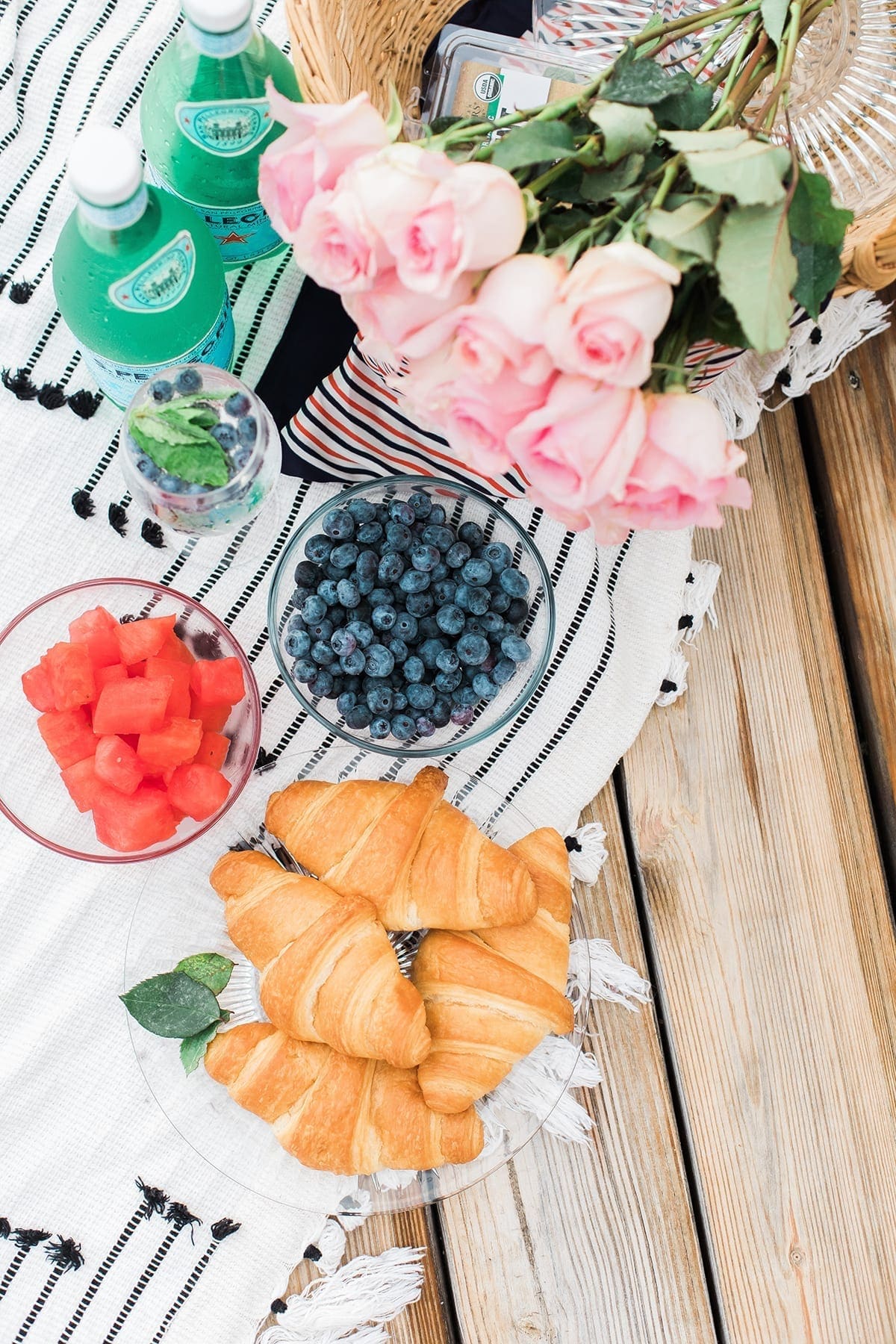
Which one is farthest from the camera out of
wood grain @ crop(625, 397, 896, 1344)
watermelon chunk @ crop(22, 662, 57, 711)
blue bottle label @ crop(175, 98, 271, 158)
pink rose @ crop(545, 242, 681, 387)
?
wood grain @ crop(625, 397, 896, 1344)

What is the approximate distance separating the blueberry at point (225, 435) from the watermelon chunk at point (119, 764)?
29 cm

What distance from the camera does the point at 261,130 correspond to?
0.89 m

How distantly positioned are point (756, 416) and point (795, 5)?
1.84ft

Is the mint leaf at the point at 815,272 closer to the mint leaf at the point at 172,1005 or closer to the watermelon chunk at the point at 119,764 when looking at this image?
the watermelon chunk at the point at 119,764

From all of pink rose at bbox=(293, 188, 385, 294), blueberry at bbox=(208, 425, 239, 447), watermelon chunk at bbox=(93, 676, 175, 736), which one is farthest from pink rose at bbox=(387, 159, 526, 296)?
watermelon chunk at bbox=(93, 676, 175, 736)

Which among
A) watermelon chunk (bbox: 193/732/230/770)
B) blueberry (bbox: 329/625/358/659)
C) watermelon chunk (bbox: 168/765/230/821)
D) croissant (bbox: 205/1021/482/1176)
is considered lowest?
croissant (bbox: 205/1021/482/1176)

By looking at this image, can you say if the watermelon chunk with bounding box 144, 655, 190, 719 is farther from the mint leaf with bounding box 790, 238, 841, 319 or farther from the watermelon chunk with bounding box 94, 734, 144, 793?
the mint leaf with bounding box 790, 238, 841, 319

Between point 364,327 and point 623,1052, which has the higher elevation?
point 364,327

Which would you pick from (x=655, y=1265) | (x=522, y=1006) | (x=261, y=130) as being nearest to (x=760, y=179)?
(x=261, y=130)

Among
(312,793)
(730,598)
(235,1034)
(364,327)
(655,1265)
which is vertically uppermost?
(730,598)

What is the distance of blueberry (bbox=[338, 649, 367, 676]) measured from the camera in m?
1.00

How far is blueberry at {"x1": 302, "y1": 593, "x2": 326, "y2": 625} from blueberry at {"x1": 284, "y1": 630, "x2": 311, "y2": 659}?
15 mm

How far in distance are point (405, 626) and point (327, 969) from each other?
0.35 meters

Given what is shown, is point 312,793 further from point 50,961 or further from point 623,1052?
point 623,1052
